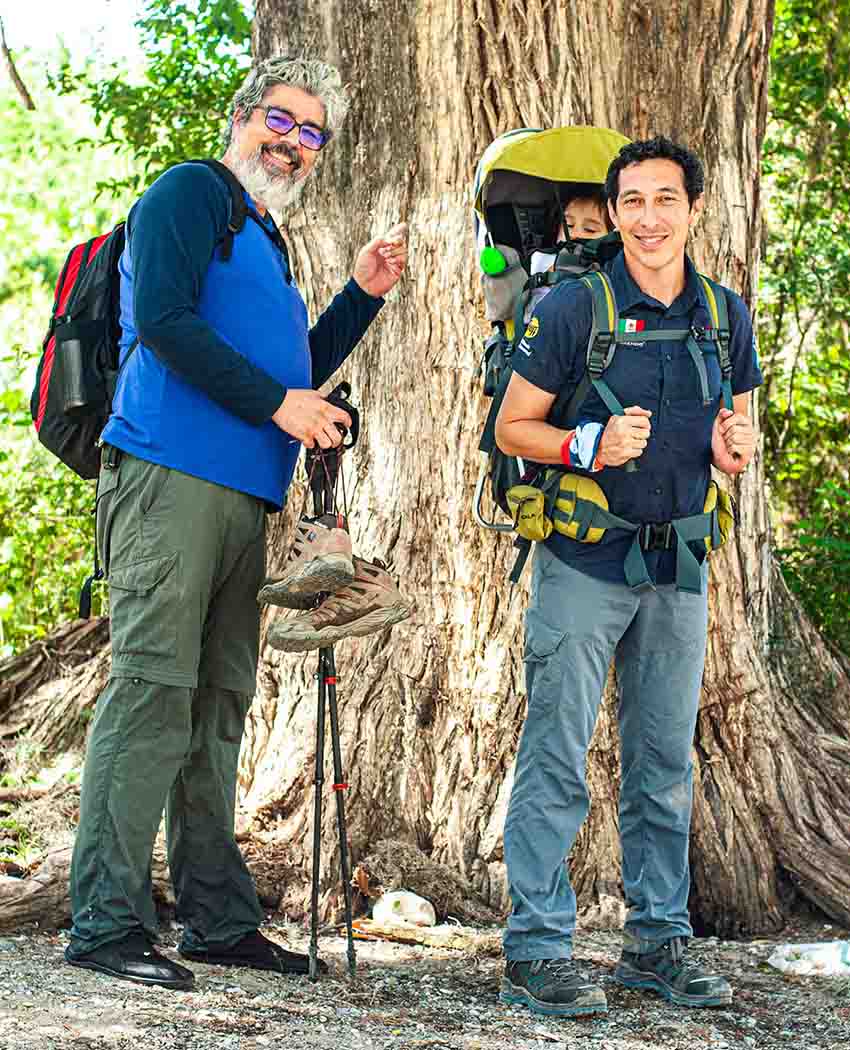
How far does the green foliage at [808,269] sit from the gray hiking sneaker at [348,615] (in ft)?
16.8

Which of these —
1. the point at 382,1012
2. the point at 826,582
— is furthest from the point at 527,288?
the point at 826,582

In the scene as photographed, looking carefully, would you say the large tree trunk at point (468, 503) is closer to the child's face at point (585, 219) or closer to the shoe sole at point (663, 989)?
the child's face at point (585, 219)

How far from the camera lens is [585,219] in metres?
3.92

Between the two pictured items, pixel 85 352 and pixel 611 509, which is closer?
pixel 611 509

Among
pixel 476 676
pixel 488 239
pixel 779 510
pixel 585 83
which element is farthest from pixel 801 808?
pixel 779 510

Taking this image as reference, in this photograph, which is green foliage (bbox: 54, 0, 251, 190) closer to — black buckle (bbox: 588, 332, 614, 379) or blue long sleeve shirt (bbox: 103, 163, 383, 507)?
blue long sleeve shirt (bbox: 103, 163, 383, 507)

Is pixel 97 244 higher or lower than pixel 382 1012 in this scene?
higher

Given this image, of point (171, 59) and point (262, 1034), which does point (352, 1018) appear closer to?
point (262, 1034)

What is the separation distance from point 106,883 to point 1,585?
6.66 m

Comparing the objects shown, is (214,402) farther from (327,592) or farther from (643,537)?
(643,537)

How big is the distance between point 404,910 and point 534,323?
2.06 meters

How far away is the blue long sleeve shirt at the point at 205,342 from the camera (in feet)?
11.3

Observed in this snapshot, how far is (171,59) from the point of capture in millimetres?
8852

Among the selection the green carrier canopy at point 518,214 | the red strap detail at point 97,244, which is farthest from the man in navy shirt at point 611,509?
the red strap detail at point 97,244
